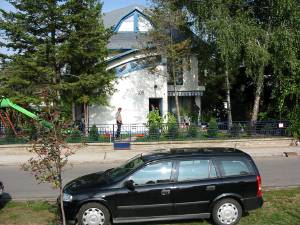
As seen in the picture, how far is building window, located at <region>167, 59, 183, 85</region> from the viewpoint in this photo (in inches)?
1102

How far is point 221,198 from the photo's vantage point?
30.6ft

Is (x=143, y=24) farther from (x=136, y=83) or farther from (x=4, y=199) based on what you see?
(x=4, y=199)

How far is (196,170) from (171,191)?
0.69 m

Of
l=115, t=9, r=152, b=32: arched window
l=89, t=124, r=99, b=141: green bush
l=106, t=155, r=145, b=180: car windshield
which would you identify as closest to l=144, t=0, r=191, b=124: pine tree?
l=115, t=9, r=152, b=32: arched window

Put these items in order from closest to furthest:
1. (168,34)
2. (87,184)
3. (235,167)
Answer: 1. (87,184)
2. (235,167)
3. (168,34)

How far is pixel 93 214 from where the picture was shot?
898 centimetres

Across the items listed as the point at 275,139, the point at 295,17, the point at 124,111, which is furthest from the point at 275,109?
the point at 124,111

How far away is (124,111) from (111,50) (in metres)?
3.84

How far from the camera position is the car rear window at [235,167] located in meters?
9.58

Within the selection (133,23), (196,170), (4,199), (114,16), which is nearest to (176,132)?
(133,23)

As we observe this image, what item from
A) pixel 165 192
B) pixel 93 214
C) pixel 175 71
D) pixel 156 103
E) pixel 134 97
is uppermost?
pixel 175 71

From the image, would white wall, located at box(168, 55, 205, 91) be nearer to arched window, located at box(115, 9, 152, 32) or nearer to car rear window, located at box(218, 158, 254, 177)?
arched window, located at box(115, 9, 152, 32)

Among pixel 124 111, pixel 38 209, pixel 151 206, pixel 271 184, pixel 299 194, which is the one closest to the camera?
pixel 151 206

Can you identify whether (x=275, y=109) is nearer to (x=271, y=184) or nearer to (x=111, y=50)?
(x=111, y=50)
